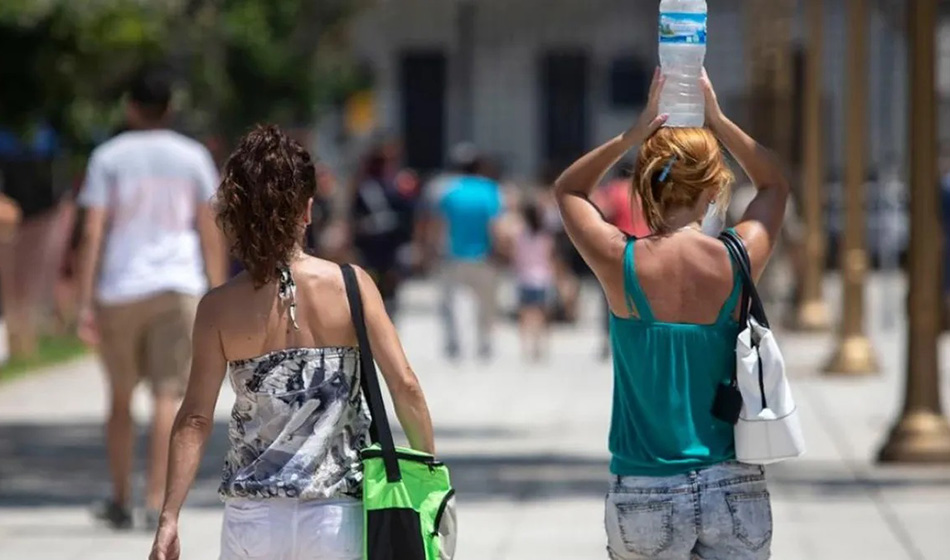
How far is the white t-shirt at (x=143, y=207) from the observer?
366 inches

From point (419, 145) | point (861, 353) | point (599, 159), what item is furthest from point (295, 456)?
point (419, 145)

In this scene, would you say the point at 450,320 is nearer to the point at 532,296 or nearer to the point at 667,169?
the point at 532,296

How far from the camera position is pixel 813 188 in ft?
78.7

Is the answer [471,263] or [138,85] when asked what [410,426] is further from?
[471,263]

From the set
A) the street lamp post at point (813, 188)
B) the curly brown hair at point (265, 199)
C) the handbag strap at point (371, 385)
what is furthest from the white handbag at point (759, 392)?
the street lamp post at point (813, 188)

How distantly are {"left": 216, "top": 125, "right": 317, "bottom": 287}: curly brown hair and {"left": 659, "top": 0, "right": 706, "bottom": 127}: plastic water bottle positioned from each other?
2.89 ft

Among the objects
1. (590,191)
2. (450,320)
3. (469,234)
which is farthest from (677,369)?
(450,320)

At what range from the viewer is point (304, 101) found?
97.3 feet

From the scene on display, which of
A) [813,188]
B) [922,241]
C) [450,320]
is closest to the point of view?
[922,241]

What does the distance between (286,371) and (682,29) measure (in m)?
1.26

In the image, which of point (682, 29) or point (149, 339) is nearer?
point (682, 29)

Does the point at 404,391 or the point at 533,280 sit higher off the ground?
the point at 404,391

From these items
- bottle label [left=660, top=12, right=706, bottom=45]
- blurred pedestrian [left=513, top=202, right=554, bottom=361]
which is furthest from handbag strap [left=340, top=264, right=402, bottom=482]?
blurred pedestrian [left=513, top=202, right=554, bottom=361]

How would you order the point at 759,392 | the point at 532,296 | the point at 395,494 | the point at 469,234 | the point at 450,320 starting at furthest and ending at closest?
the point at 532,296 < the point at 450,320 < the point at 469,234 < the point at 759,392 < the point at 395,494
